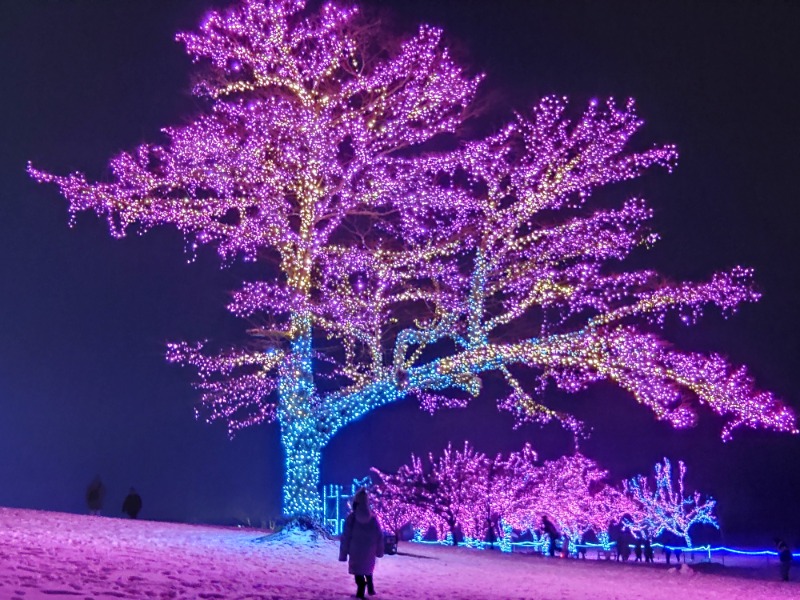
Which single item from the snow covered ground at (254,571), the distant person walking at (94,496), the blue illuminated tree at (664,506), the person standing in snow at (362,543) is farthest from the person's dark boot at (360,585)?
the blue illuminated tree at (664,506)

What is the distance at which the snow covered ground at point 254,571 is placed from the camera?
7391 mm

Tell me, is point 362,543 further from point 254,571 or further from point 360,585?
point 254,571

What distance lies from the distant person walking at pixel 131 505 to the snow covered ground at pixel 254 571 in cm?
848

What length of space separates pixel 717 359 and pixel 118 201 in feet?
34.0

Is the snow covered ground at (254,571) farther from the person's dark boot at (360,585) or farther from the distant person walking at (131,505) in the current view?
the distant person walking at (131,505)

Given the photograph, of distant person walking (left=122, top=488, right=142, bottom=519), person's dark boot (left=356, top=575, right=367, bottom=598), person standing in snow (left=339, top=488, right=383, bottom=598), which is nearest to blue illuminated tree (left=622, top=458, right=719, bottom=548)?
distant person walking (left=122, top=488, right=142, bottom=519)

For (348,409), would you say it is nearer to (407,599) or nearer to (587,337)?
(587,337)

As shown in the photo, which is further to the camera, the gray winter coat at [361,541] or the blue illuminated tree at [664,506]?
the blue illuminated tree at [664,506]

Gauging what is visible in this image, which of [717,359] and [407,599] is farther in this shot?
[717,359]

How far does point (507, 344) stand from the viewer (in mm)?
14617

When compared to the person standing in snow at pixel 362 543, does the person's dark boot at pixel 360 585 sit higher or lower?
lower

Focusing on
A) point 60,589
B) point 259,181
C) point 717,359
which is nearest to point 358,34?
point 259,181

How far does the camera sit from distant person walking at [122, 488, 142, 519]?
75.0 ft

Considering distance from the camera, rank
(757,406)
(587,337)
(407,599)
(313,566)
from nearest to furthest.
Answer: (407,599) < (313,566) < (757,406) < (587,337)
